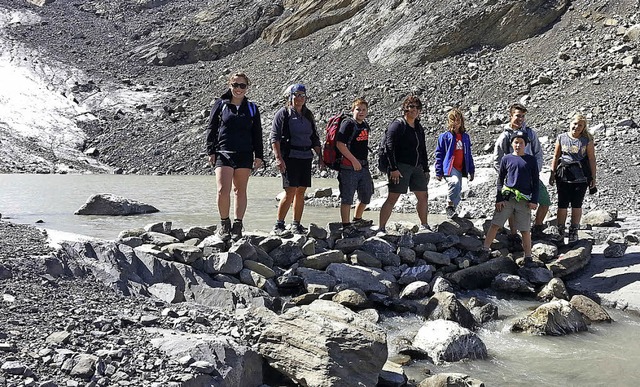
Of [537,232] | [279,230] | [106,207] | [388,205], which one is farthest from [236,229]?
[106,207]

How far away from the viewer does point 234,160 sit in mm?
7398

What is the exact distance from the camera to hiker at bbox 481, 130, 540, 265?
801cm

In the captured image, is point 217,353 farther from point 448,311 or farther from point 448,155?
point 448,155

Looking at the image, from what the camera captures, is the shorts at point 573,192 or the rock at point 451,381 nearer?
the rock at point 451,381

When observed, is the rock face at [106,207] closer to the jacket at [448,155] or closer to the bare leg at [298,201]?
the bare leg at [298,201]

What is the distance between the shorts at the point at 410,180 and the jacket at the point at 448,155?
501 mm

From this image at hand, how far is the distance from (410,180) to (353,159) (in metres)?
1.00

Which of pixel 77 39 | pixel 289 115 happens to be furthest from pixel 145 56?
pixel 289 115

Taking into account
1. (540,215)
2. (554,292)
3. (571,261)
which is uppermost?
(540,215)

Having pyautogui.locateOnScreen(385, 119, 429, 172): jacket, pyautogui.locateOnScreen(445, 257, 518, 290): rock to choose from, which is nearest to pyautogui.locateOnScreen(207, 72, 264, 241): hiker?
pyautogui.locateOnScreen(385, 119, 429, 172): jacket

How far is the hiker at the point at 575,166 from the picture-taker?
345 inches

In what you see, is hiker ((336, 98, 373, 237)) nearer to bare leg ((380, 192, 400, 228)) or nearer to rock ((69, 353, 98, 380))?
bare leg ((380, 192, 400, 228))

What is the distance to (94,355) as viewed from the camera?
162 inches

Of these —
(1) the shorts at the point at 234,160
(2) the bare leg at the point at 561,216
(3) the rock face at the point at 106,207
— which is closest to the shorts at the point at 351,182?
(1) the shorts at the point at 234,160
